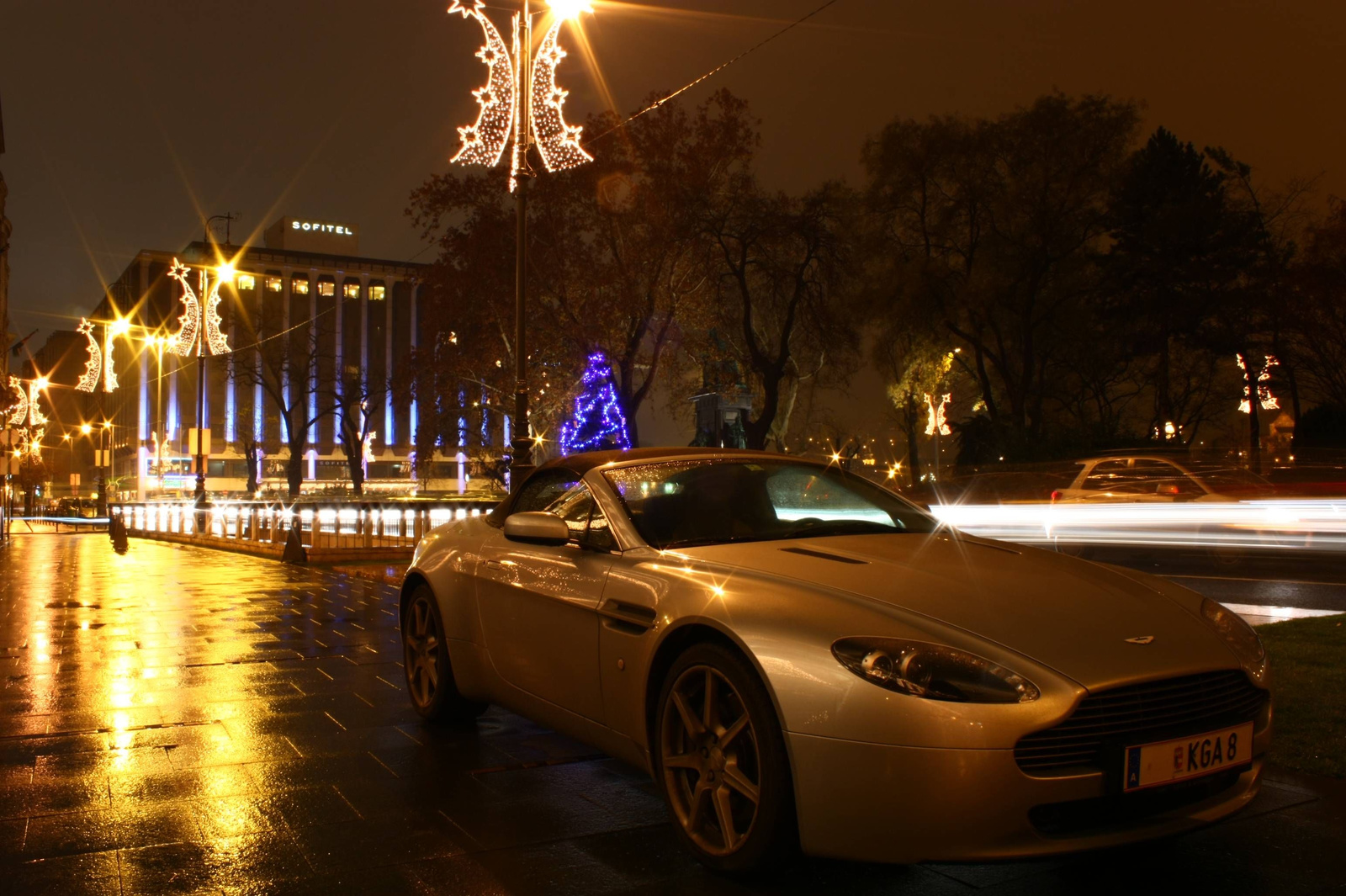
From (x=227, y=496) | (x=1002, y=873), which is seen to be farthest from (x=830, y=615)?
(x=227, y=496)

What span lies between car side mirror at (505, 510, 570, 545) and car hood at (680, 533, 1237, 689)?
2.00 feet

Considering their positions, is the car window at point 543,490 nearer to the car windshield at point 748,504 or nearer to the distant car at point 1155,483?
the car windshield at point 748,504

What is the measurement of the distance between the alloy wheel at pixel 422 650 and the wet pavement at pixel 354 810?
219 mm

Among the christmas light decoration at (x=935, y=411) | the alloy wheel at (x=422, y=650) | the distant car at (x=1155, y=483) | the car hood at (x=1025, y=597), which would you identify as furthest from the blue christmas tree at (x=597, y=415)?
the car hood at (x=1025, y=597)

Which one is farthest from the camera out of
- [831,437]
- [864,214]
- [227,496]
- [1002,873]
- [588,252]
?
[831,437]

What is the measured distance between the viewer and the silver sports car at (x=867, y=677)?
305 centimetres

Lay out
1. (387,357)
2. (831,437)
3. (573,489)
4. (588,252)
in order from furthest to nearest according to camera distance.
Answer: (387,357)
(831,437)
(588,252)
(573,489)

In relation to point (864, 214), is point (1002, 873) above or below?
below

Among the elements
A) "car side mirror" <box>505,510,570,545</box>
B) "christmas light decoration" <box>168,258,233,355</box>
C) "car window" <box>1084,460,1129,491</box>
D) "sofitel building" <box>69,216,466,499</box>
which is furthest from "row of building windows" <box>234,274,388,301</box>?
"car side mirror" <box>505,510,570,545</box>

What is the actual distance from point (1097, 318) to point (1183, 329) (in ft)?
9.64

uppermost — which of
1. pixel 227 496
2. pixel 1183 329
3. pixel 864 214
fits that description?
pixel 864 214

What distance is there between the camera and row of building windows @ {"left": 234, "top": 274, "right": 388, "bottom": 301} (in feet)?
350

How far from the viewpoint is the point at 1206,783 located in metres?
3.34

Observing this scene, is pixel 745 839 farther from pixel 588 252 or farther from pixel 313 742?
pixel 588 252
